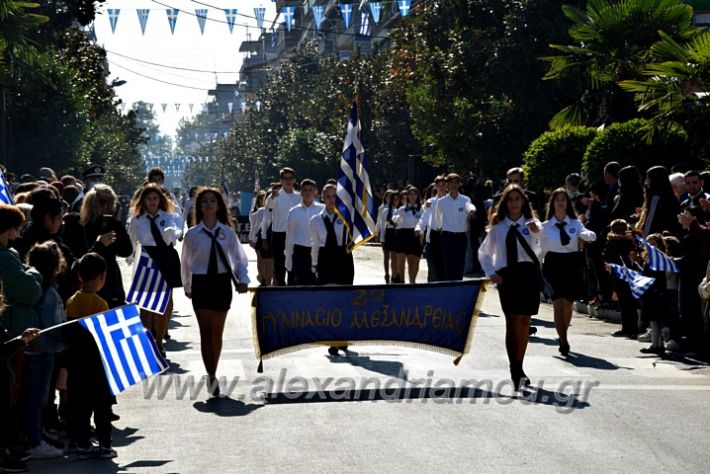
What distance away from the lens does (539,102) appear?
3325cm

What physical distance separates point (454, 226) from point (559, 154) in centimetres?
721

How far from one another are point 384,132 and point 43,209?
4194 cm

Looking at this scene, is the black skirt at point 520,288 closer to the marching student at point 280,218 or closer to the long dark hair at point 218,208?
the long dark hair at point 218,208

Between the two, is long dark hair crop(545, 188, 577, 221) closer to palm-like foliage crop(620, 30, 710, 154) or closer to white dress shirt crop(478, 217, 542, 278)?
white dress shirt crop(478, 217, 542, 278)

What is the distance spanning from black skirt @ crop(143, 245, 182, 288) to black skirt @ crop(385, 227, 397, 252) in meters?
8.80

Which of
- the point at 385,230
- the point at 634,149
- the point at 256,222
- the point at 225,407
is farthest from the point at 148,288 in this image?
the point at 385,230

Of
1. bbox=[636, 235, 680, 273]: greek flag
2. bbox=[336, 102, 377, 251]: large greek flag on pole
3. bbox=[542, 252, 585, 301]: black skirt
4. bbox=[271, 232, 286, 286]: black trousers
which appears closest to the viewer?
bbox=[542, 252, 585, 301]: black skirt

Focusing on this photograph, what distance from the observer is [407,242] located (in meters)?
22.3

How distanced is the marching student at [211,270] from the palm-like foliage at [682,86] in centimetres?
894

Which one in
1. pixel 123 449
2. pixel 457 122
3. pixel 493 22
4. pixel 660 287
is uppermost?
pixel 493 22

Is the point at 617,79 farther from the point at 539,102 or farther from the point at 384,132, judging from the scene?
the point at 384,132

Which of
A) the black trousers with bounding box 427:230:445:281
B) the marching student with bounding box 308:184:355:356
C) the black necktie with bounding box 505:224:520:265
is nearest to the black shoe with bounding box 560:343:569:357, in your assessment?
the black necktie with bounding box 505:224:520:265

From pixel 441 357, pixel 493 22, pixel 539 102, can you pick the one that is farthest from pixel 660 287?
pixel 493 22

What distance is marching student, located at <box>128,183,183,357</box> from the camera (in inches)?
550
